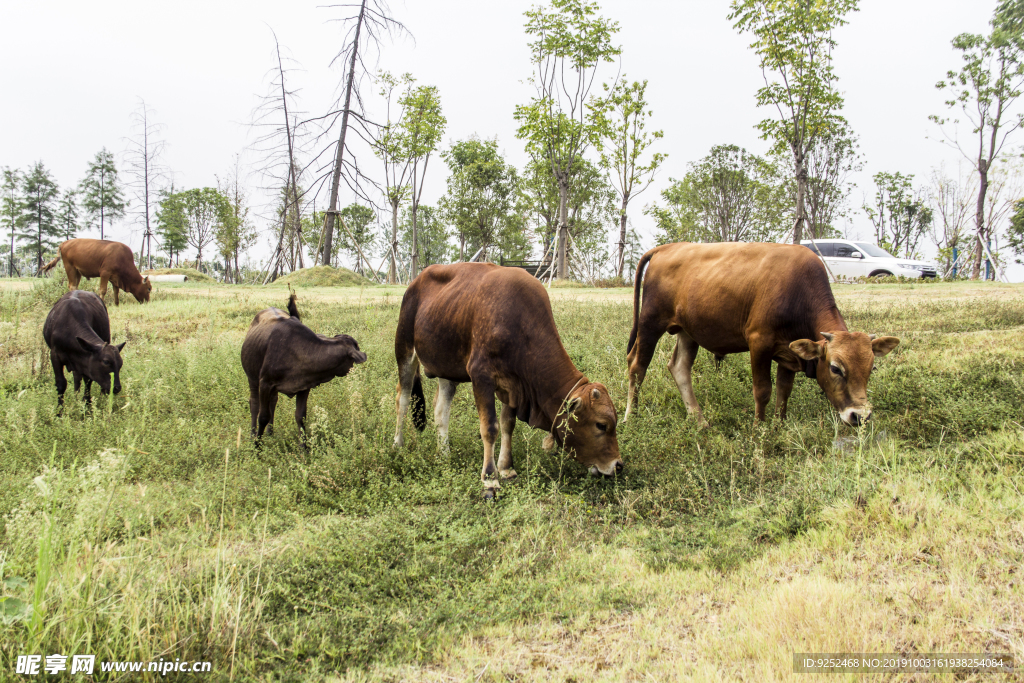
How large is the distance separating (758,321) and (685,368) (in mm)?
1280

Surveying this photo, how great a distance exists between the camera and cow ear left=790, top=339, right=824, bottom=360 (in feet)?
16.7

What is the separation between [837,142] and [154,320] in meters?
40.8

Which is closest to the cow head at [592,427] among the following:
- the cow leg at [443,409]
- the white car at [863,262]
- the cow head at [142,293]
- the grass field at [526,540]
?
the grass field at [526,540]

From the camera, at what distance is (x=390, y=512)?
4.28m

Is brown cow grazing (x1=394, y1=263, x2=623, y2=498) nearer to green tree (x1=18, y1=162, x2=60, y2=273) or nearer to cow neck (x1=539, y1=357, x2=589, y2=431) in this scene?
cow neck (x1=539, y1=357, x2=589, y2=431)

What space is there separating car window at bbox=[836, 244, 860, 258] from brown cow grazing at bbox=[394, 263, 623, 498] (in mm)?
24359

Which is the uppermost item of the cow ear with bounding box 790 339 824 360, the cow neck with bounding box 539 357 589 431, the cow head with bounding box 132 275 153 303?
the cow head with bounding box 132 275 153 303

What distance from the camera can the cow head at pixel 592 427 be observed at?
4477mm

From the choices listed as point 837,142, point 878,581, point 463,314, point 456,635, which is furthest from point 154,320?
point 837,142

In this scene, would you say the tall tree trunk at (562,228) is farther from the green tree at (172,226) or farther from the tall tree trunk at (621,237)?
the green tree at (172,226)

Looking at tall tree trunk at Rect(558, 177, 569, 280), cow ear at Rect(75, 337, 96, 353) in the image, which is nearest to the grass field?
cow ear at Rect(75, 337, 96, 353)

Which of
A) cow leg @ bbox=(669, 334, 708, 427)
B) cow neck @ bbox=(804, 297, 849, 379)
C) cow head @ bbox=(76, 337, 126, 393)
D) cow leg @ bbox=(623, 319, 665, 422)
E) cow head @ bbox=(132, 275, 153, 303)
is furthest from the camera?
cow head @ bbox=(132, 275, 153, 303)

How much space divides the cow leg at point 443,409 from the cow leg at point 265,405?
5.44ft

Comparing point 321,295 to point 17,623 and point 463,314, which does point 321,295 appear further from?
point 17,623
